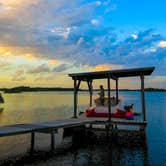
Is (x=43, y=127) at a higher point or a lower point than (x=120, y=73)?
lower

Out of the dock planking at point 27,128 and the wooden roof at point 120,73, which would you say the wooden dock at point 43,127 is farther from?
the wooden roof at point 120,73

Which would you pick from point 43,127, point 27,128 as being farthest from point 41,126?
point 27,128

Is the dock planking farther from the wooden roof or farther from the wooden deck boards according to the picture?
the wooden roof

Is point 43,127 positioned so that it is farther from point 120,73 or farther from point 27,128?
point 120,73

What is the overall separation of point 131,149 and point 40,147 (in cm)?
578

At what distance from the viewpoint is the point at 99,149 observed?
1755 cm

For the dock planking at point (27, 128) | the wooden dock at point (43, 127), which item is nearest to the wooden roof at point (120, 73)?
the wooden dock at point (43, 127)

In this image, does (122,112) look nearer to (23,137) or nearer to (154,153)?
(154,153)

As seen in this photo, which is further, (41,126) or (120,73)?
(120,73)

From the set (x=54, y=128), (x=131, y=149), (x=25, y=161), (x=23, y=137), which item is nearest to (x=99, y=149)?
(x=131, y=149)

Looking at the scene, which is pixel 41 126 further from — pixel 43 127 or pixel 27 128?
pixel 27 128

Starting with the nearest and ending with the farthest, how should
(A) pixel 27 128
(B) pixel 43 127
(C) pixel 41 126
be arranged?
(A) pixel 27 128 < (B) pixel 43 127 < (C) pixel 41 126

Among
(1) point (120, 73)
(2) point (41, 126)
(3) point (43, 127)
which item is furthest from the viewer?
(1) point (120, 73)

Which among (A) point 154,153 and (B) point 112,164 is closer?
(B) point 112,164
